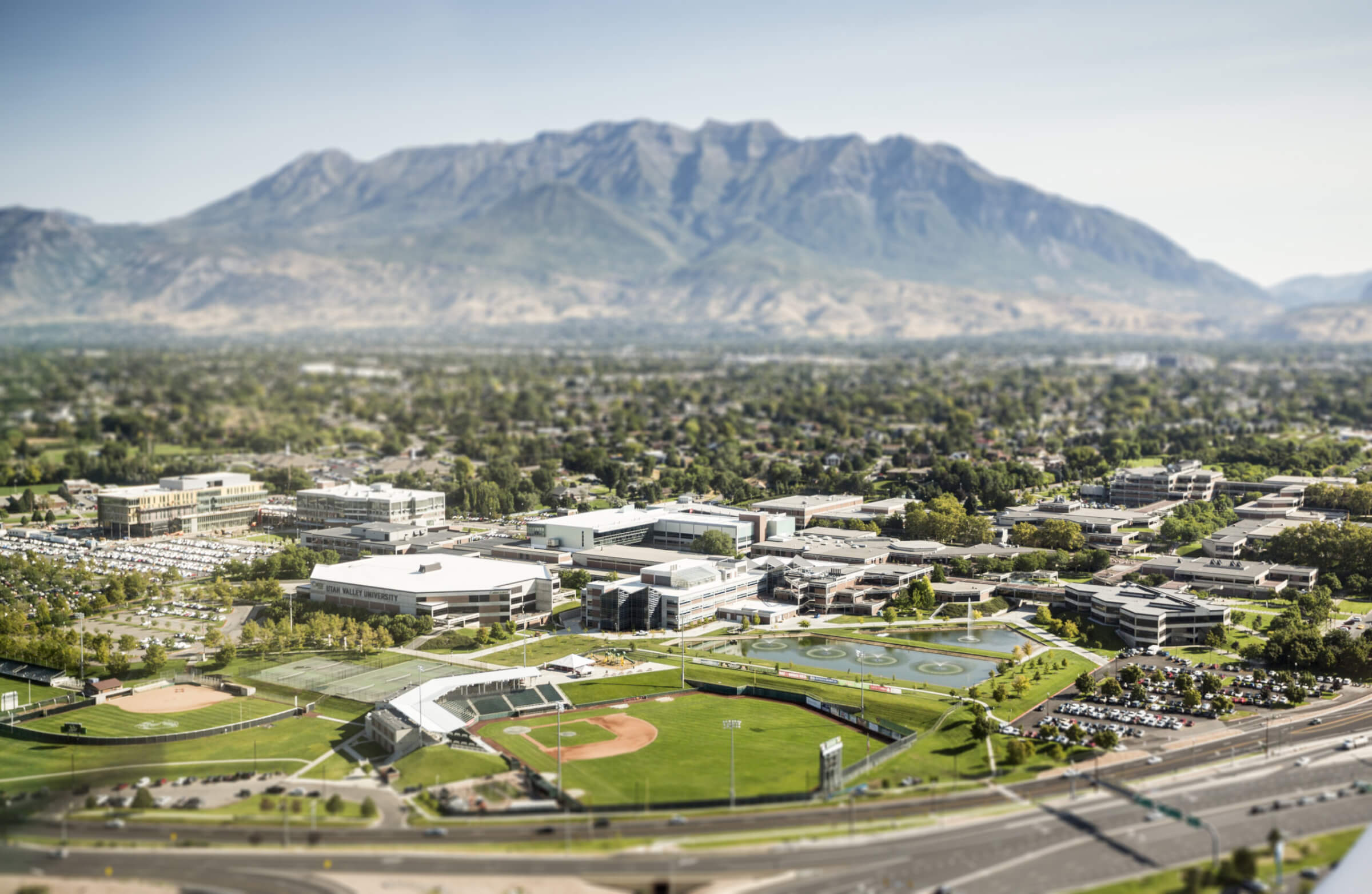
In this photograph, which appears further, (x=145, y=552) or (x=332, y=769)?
(x=145, y=552)

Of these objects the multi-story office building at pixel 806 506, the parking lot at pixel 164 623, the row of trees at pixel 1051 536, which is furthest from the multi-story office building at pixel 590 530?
the row of trees at pixel 1051 536

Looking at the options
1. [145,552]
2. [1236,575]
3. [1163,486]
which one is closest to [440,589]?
[145,552]

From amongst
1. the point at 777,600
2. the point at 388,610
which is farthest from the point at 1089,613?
the point at 388,610

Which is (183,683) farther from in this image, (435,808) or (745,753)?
(745,753)

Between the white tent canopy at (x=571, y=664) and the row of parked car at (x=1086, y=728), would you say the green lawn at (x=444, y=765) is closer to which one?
the white tent canopy at (x=571, y=664)

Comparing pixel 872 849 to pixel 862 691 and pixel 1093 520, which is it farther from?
pixel 1093 520

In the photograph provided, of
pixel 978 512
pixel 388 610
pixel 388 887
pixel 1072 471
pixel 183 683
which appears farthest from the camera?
pixel 1072 471
